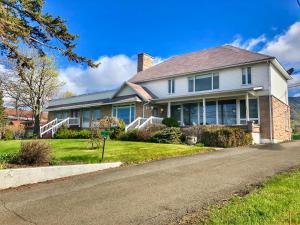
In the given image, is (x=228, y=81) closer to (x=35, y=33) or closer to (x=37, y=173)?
(x=35, y=33)

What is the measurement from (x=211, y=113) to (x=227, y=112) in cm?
145

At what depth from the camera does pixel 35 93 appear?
36.0m

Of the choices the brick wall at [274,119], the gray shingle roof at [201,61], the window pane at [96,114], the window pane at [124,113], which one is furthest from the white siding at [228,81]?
the window pane at [96,114]

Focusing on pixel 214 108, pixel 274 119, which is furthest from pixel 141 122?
pixel 274 119

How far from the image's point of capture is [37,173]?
9.30 m

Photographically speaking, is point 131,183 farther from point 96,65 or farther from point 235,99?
point 235,99

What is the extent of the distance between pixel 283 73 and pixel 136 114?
14.2m

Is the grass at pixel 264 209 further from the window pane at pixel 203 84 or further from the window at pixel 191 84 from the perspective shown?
the window at pixel 191 84

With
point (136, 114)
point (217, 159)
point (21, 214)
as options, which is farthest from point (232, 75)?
point (21, 214)

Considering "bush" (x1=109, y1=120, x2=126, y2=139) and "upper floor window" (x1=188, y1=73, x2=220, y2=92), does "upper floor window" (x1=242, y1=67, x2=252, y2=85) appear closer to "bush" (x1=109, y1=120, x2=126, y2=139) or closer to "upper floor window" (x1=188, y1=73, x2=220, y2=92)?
"upper floor window" (x1=188, y1=73, x2=220, y2=92)

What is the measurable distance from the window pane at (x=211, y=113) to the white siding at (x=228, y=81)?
1.60 m

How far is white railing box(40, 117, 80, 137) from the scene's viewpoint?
30.4 m

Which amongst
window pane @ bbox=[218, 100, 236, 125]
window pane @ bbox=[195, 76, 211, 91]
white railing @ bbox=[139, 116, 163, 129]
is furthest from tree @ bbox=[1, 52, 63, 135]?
window pane @ bbox=[218, 100, 236, 125]

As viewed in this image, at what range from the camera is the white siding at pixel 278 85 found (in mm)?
23259
